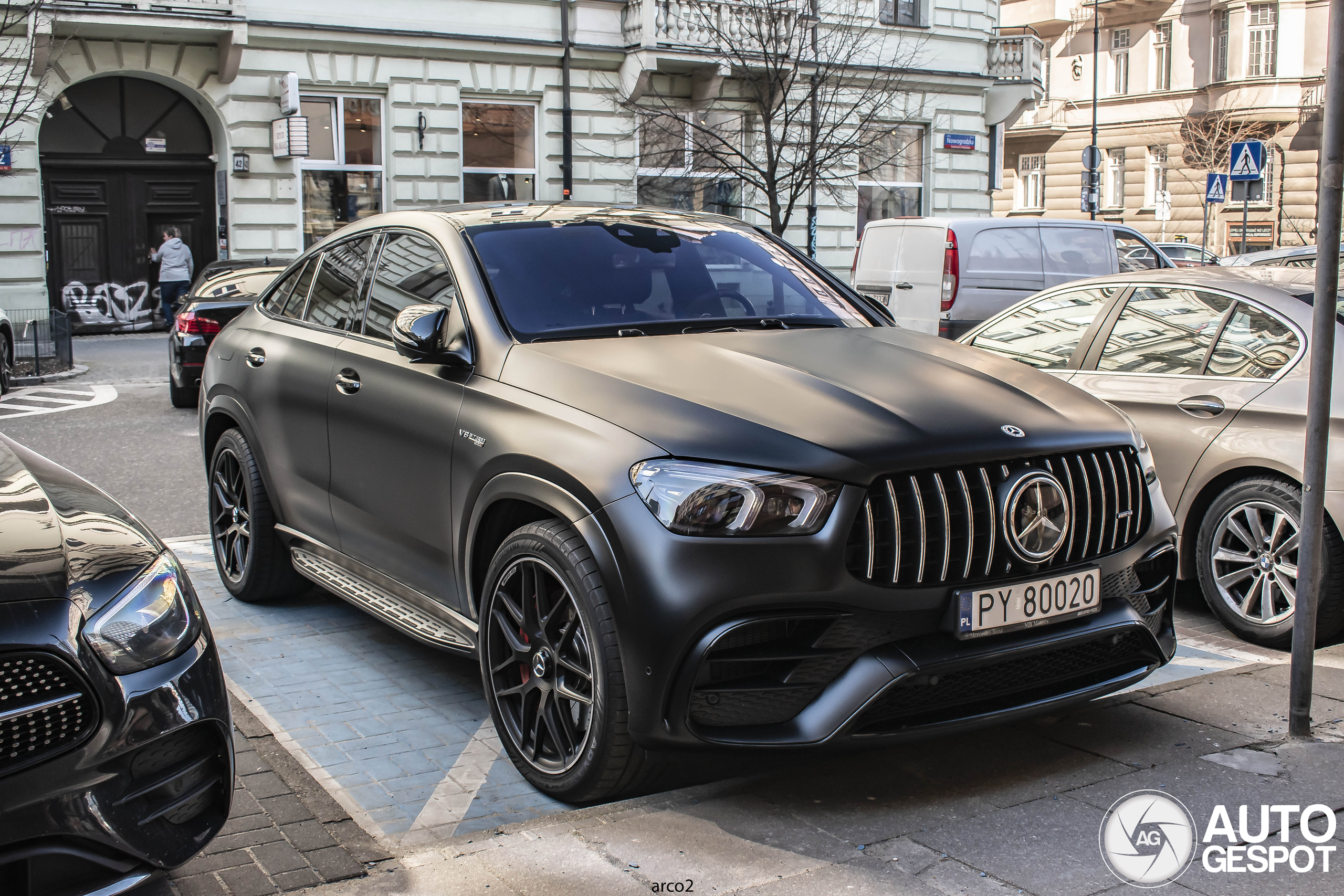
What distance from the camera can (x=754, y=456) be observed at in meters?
3.29

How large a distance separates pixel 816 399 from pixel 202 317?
10.7 m

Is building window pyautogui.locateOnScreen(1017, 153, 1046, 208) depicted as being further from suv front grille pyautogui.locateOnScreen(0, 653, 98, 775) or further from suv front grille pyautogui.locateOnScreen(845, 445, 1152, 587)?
suv front grille pyautogui.locateOnScreen(0, 653, 98, 775)

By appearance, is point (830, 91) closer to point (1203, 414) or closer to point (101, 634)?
point (1203, 414)

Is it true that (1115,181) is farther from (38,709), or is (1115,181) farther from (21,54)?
(38,709)

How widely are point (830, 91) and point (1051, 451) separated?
22.8m

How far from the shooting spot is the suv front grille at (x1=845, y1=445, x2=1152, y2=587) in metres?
3.26

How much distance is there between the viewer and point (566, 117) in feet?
79.7

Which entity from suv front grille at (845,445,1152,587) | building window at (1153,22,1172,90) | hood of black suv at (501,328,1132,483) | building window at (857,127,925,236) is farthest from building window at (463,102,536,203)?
building window at (1153,22,1172,90)

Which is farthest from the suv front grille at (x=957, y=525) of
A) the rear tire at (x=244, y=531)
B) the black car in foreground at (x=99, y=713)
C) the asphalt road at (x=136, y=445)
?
the asphalt road at (x=136, y=445)

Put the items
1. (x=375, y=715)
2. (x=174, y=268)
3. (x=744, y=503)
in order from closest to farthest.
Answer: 1. (x=744, y=503)
2. (x=375, y=715)
3. (x=174, y=268)

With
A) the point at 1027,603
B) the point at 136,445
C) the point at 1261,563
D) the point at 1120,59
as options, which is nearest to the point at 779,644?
the point at 1027,603

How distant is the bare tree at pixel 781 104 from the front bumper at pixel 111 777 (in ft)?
64.7

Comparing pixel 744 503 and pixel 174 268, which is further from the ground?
pixel 174 268

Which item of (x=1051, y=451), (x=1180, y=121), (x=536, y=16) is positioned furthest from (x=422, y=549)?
(x=1180, y=121)
